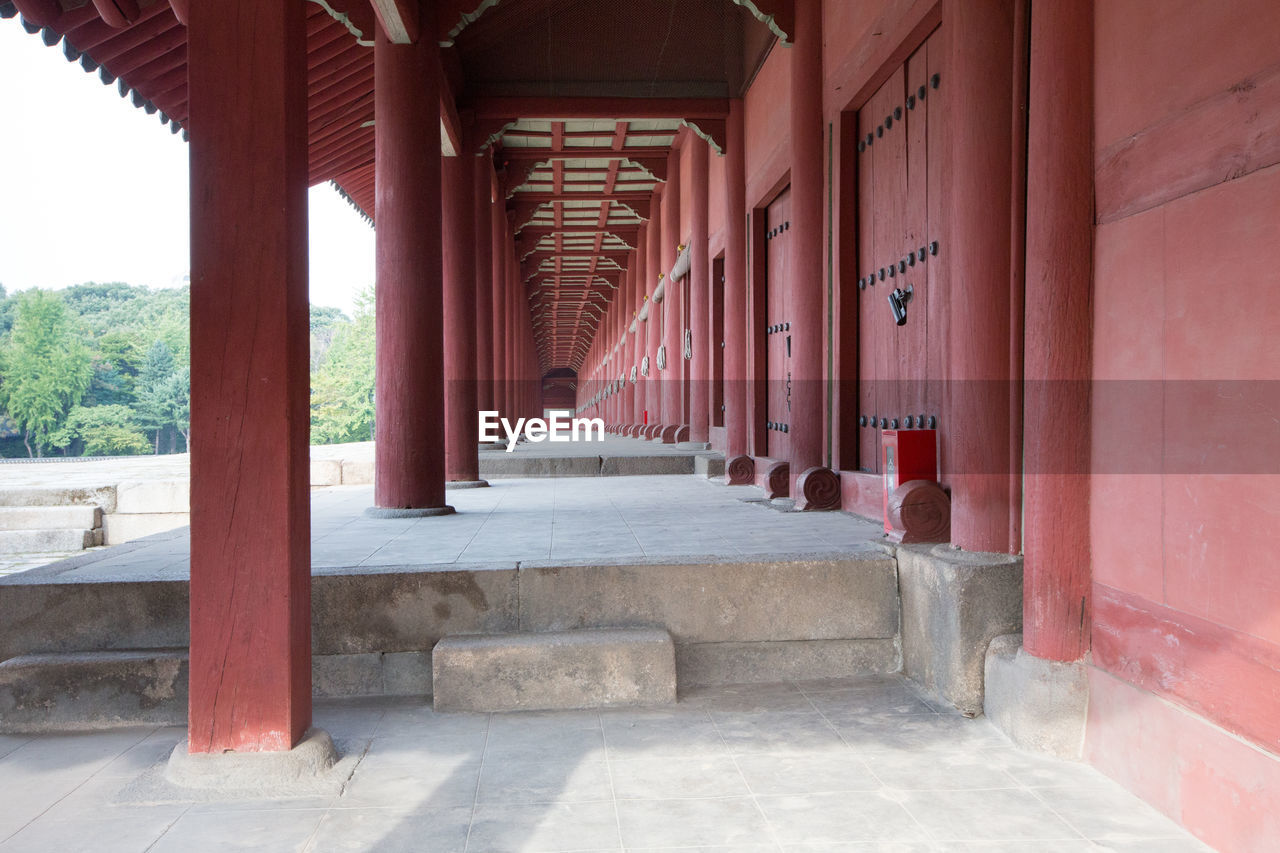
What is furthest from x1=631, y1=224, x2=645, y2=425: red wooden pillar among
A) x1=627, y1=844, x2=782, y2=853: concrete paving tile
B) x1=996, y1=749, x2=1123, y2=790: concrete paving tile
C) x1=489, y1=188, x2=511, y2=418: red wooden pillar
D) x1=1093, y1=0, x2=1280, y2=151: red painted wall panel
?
x1=627, y1=844, x2=782, y2=853: concrete paving tile

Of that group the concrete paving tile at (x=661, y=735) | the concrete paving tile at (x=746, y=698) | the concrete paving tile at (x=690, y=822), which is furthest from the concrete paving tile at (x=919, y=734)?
the concrete paving tile at (x=690, y=822)

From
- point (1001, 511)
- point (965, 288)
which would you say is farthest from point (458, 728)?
point (965, 288)

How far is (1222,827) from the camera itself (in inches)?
94.6

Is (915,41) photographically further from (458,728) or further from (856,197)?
(458,728)

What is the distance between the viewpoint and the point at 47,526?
12.9 m

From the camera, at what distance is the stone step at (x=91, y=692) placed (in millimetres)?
3539

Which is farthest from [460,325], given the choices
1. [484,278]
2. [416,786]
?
[416,786]

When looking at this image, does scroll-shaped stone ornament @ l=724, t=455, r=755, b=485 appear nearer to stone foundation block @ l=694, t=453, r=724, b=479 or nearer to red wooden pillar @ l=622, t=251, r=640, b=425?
stone foundation block @ l=694, t=453, r=724, b=479

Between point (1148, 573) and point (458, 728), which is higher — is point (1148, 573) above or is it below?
above

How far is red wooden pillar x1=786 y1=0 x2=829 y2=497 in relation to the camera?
6.56 metres

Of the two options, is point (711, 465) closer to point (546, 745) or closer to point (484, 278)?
point (484, 278)

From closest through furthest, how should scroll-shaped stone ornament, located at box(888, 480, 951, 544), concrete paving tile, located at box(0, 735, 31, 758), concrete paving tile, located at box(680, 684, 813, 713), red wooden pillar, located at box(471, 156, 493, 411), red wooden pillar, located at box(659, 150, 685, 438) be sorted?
concrete paving tile, located at box(0, 735, 31, 758)
concrete paving tile, located at box(680, 684, 813, 713)
scroll-shaped stone ornament, located at box(888, 480, 951, 544)
red wooden pillar, located at box(471, 156, 493, 411)
red wooden pillar, located at box(659, 150, 685, 438)

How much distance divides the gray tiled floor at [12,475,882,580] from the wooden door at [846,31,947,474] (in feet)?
2.62

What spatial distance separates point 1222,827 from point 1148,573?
2.30 ft
